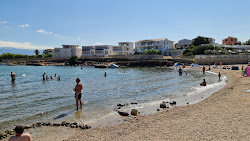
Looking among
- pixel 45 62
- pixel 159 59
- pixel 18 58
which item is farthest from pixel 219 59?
pixel 18 58

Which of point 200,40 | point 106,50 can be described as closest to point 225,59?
point 200,40

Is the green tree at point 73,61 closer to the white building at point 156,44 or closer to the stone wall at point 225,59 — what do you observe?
the white building at point 156,44

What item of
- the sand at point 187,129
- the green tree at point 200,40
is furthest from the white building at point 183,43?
the sand at point 187,129

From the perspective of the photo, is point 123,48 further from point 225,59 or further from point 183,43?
point 225,59

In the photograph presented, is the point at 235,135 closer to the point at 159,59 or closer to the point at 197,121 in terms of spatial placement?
the point at 197,121

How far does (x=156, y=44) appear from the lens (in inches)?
4038

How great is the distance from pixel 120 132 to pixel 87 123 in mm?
2711

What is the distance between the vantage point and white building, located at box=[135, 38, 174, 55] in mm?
99750

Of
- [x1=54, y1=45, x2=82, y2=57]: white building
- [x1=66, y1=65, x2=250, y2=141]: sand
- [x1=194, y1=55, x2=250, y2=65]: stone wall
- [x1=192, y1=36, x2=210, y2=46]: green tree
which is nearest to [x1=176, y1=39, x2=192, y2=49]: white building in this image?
[x1=192, y1=36, x2=210, y2=46]: green tree

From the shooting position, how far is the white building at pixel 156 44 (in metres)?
99.8

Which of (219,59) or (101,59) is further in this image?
(101,59)

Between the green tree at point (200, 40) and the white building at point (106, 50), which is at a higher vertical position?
the green tree at point (200, 40)

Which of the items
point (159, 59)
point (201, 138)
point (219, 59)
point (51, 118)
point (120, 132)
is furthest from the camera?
point (159, 59)

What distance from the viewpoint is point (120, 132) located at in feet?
26.5
